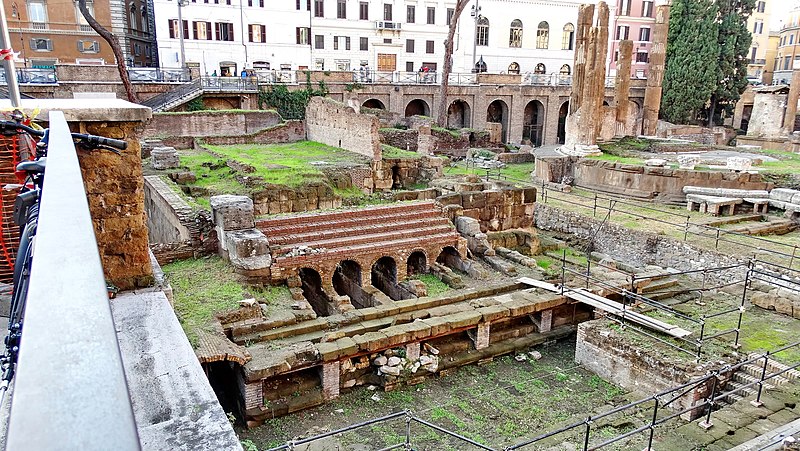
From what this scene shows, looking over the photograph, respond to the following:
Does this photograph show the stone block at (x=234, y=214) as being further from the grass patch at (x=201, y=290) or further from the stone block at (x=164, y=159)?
the stone block at (x=164, y=159)

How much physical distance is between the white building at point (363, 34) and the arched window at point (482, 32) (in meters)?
0.07

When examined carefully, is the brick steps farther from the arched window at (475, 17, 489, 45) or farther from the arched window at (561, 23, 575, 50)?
the arched window at (561, 23, 575, 50)

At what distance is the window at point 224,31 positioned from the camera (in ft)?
122

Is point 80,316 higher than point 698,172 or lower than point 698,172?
higher

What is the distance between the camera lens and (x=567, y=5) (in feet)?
156

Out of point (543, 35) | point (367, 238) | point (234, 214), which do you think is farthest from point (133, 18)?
point (367, 238)

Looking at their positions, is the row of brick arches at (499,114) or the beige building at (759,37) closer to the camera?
the row of brick arches at (499,114)

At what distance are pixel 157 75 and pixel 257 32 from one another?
9.64m

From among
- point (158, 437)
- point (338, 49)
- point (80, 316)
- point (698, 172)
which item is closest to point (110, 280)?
point (158, 437)

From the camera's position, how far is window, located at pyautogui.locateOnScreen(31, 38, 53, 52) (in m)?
36.6

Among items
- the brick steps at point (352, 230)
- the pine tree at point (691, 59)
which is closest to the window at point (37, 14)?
the brick steps at point (352, 230)

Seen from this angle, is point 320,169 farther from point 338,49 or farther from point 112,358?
point 338,49

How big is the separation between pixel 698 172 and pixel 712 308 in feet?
32.0

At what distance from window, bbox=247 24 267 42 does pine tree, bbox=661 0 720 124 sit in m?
27.8
